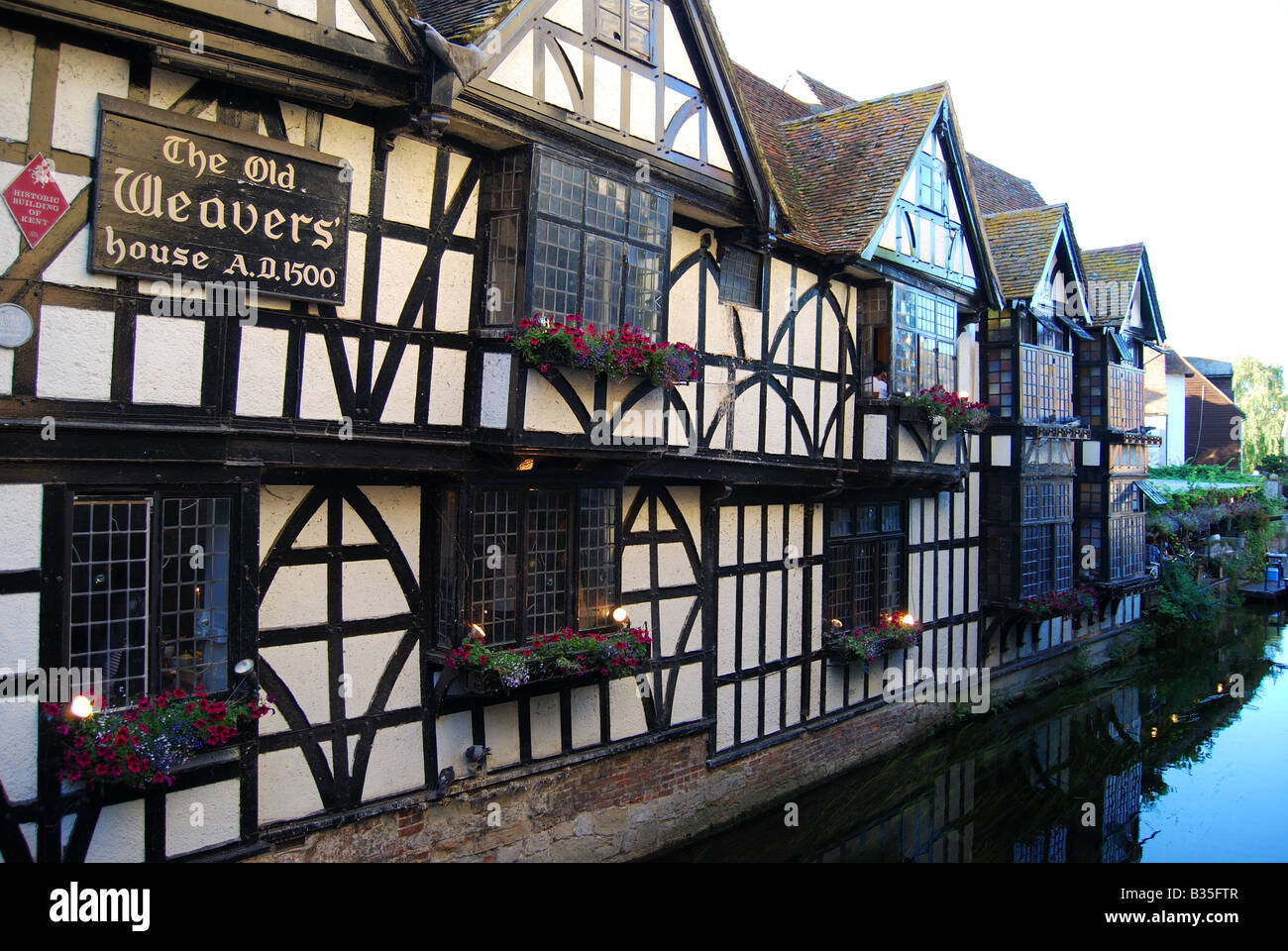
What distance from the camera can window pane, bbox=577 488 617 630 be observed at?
9.80m

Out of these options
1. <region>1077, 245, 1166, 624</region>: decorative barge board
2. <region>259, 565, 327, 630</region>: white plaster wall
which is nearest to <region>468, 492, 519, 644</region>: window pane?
<region>259, 565, 327, 630</region>: white plaster wall

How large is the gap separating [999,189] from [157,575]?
72.5 ft

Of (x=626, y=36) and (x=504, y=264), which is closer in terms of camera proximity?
(x=504, y=264)

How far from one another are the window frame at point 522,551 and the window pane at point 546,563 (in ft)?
0.07

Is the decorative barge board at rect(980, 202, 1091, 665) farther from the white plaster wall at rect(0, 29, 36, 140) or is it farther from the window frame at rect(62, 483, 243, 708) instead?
the white plaster wall at rect(0, 29, 36, 140)

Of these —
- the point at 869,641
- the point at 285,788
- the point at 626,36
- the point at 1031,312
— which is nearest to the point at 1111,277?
the point at 1031,312

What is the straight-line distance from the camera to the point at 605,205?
9.49m

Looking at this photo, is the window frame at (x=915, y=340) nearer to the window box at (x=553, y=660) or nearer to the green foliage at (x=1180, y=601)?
the window box at (x=553, y=660)

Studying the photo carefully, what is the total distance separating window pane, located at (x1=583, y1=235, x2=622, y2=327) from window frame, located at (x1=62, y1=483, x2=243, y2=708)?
12.8ft

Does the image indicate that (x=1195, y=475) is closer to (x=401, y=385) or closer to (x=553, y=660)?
(x=553, y=660)

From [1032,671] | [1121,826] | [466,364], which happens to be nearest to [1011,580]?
[1032,671]

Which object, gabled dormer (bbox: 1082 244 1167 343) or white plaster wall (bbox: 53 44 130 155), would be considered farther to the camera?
gabled dormer (bbox: 1082 244 1167 343)

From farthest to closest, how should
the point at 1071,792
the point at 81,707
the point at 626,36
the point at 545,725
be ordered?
1. the point at 1071,792
2. the point at 545,725
3. the point at 626,36
4. the point at 81,707
